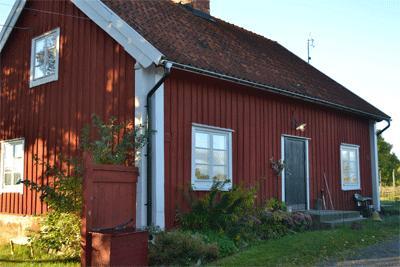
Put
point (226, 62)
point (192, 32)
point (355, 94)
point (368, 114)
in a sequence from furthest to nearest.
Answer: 1. point (355, 94)
2. point (368, 114)
3. point (192, 32)
4. point (226, 62)

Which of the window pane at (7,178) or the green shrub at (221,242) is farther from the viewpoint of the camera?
the window pane at (7,178)

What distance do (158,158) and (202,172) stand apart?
1572 millimetres

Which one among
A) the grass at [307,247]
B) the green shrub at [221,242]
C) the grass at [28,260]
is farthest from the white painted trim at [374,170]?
the grass at [28,260]

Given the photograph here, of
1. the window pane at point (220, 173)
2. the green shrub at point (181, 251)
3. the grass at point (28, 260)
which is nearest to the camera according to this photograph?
the green shrub at point (181, 251)

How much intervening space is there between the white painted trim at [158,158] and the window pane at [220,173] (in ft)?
5.95

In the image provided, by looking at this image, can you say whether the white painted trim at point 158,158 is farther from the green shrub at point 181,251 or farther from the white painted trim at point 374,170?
the white painted trim at point 374,170

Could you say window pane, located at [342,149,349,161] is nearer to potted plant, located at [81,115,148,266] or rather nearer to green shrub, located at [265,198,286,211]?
green shrub, located at [265,198,286,211]

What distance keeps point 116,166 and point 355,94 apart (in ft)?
39.0

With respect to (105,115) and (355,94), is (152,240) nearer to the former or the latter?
(105,115)

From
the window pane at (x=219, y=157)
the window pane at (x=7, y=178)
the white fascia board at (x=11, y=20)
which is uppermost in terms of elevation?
the white fascia board at (x=11, y=20)

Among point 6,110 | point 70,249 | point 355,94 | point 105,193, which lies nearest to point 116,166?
point 105,193

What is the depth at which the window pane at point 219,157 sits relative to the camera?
1135cm

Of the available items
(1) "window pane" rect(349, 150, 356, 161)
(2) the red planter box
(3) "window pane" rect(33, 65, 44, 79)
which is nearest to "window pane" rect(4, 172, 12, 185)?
(3) "window pane" rect(33, 65, 44, 79)

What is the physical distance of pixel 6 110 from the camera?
1369 centimetres
